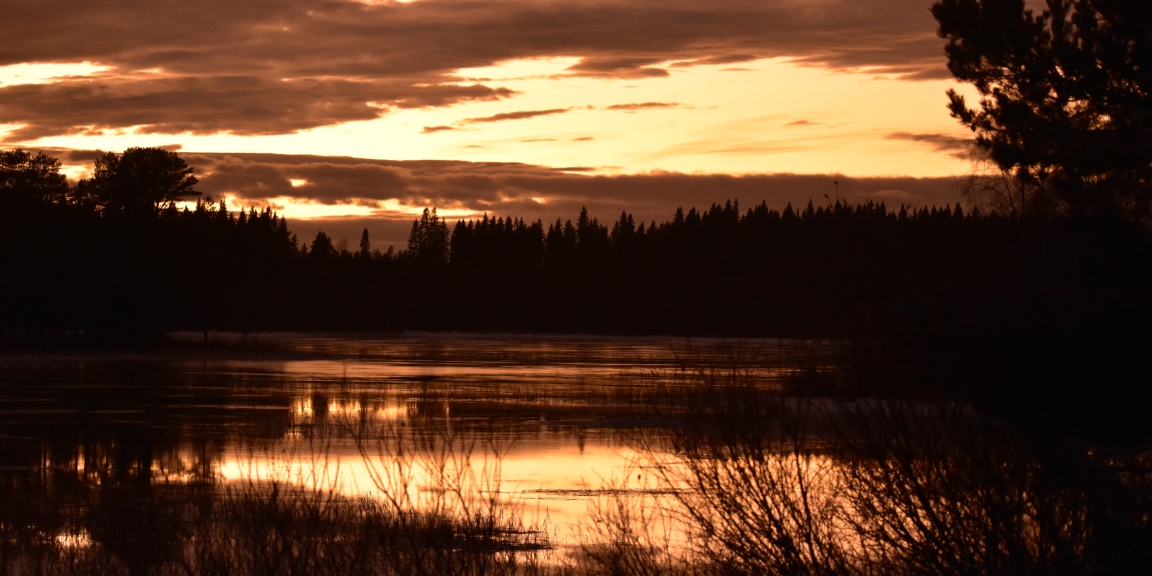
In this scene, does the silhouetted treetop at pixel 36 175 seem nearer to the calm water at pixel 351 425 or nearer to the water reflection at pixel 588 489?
the calm water at pixel 351 425

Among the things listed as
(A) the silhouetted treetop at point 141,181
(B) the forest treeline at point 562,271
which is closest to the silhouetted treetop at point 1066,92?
(B) the forest treeline at point 562,271

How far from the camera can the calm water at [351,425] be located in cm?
A: 1812

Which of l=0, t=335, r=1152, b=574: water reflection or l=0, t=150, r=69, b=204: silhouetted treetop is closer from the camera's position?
l=0, t=335, r=1152, b=574: water reflection

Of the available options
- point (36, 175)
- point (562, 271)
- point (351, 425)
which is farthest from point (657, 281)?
point (351, 425)

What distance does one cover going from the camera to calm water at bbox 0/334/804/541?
1812 cm

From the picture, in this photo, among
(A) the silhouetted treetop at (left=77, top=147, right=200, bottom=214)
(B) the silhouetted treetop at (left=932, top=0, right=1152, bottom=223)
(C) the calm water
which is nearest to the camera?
(B) the silhouetted treetop at (left=932, top=0, right=1152, bottom=223)

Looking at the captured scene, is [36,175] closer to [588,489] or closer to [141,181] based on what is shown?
[141,181]

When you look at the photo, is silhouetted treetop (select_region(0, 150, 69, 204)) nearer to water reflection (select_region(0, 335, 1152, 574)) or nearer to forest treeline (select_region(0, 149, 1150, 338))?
forest treeline (select_region(0, 149, 1150, 338))

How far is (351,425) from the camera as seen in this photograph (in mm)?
29359

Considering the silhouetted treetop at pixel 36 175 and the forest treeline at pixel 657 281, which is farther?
the silhouetted treetop at pixel 36 175

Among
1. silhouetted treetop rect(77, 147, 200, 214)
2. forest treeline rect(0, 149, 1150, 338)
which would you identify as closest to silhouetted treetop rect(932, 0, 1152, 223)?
forest treeline rect(0, 149, 1150, 338)

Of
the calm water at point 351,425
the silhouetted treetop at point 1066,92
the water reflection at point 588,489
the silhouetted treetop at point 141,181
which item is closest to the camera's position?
the water reflection at point 588,489

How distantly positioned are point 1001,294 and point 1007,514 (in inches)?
81.5

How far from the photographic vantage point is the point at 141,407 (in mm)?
37500
